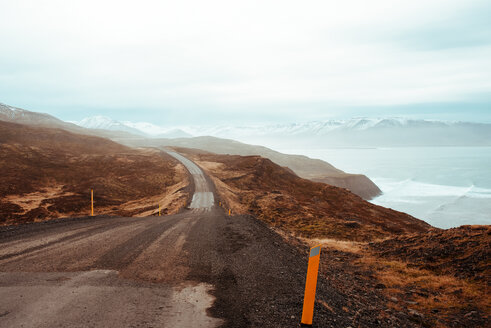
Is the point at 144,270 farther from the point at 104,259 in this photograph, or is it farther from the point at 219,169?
the point at 219,169

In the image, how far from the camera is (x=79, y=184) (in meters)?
48.2

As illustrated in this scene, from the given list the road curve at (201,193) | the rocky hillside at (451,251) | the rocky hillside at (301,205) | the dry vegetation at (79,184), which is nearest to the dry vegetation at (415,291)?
the rocky hillside at (451,251)

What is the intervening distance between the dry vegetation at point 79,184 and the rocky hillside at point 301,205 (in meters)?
10.9

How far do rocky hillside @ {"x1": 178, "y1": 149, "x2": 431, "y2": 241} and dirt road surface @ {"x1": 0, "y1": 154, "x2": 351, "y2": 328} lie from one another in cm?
2000

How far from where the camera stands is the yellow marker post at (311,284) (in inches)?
196

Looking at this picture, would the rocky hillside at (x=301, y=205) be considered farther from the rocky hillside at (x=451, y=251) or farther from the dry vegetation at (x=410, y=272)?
the rocky hillside at (x=451, y=251)

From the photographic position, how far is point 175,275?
313 inches

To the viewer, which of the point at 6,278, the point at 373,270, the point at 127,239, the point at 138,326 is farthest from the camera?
the point at 373,270

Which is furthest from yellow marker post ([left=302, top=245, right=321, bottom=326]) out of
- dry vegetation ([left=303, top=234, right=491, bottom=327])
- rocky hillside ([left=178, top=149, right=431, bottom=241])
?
rocky hillside ([left=178, top=149, right=431, bottom=241])

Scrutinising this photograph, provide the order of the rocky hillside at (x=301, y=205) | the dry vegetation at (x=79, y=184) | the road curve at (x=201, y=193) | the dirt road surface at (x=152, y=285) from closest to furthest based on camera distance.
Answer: the dirt road surface at (x=152, y=285), the rocky hillside at (x=301, y=205), the dry vegetation at (x=79, y=184), the road curve at (x=201, y=193)

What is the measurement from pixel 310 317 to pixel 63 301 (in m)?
5.87

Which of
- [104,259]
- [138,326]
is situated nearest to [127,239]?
[104,259]

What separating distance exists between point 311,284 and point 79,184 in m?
54.9

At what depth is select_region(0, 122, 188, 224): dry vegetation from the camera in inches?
1324
